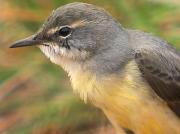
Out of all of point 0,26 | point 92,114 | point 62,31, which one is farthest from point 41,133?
point 62,31

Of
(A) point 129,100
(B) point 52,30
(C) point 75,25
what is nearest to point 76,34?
(C) point 75,25

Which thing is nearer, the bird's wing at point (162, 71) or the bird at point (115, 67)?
the bird at point (115, 67)

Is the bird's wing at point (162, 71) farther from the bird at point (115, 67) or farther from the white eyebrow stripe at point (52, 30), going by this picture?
the white eyebrow stripe at point (52, 30)

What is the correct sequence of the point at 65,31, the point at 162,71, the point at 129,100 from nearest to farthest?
the point at 129,100, the point at 65,31, the point at 162,71

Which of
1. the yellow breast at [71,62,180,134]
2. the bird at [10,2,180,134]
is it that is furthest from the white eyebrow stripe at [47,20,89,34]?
the yellow breast at [71,62,180,134]

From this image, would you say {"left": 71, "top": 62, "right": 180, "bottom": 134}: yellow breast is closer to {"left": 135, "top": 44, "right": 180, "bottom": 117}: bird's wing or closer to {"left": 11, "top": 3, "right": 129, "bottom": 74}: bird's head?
{"left": 135, "top": 44, "right": 180, "bottom": 117}: bird's wing

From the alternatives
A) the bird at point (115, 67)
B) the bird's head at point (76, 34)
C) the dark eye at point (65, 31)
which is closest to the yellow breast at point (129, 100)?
the bird at point (115, 67)

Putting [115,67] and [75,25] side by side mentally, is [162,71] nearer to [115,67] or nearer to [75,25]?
[115,67]
